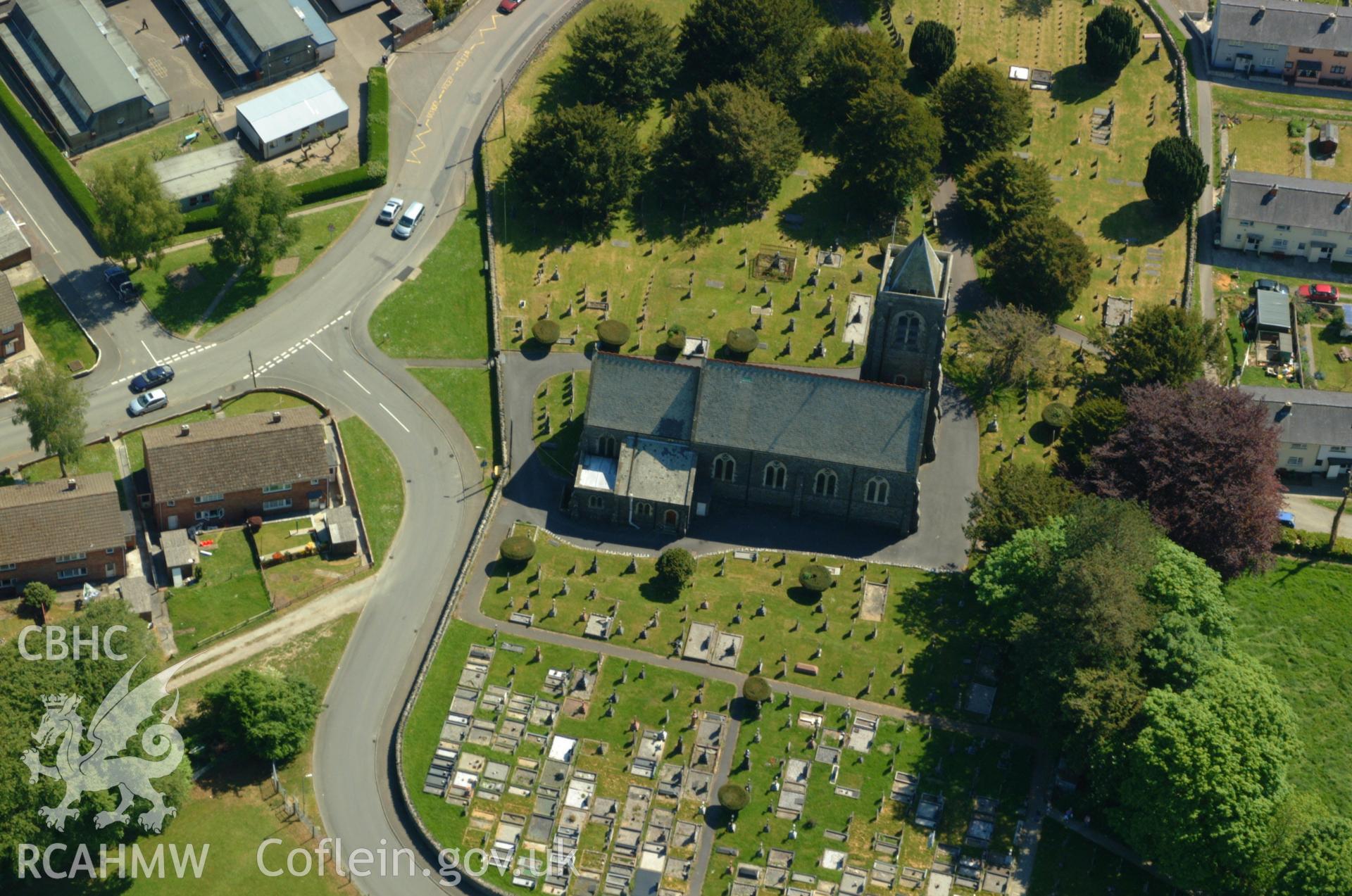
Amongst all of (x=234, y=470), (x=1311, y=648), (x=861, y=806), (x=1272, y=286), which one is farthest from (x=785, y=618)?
(x=1272, y=286)

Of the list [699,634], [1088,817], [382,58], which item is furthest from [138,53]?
[1088,817]

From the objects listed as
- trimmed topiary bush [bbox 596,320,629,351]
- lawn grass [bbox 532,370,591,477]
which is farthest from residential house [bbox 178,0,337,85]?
lawn grass [bbox 532,370,591,477]

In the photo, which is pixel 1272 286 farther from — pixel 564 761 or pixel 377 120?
pixel 377 120

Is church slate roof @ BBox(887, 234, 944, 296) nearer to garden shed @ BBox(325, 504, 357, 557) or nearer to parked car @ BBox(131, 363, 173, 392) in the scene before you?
garden shed @ BBox(325, 504, 357, 557)

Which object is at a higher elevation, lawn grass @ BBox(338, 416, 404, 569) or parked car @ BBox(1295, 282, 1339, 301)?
lawn grass @ BBox(338, 416, 404, 569)

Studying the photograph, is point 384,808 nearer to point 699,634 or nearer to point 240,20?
point 699,634

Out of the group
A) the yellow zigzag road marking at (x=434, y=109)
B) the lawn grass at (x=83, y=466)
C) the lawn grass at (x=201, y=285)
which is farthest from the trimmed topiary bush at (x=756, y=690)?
the yellow zigzag road marking at (x=434, y=109)

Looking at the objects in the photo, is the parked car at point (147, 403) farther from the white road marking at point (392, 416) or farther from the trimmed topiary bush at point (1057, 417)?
the trimmed topiary bush at point (1057, 417)
